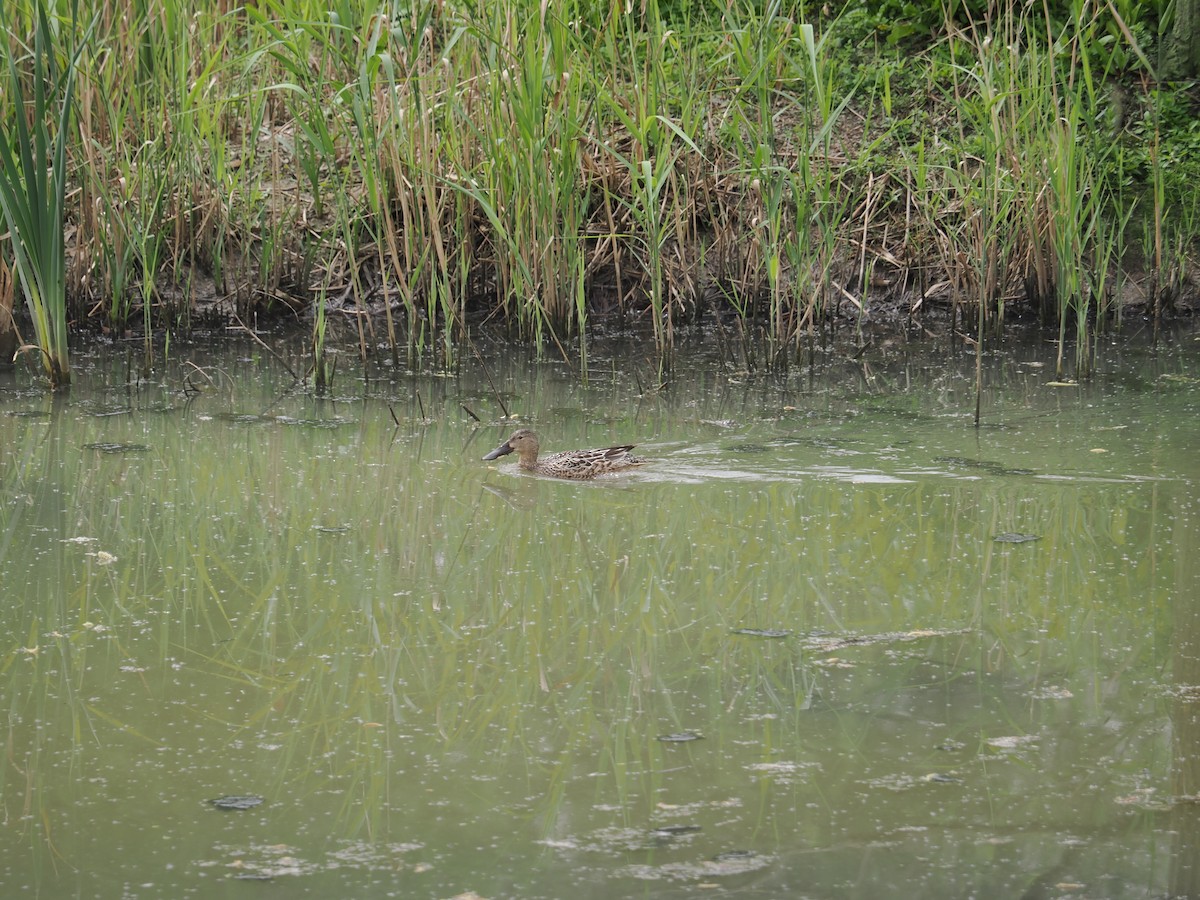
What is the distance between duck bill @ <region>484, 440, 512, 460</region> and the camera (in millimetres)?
5738

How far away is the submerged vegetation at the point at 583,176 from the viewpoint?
23.1 ft

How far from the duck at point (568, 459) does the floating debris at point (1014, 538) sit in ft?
4.97

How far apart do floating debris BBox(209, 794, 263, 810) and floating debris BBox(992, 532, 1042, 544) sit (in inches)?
101

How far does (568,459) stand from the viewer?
5.61 m

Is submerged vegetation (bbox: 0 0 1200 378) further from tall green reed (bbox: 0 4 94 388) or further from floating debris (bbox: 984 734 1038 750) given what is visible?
floating debris (bbox: 984 734 1038 750)

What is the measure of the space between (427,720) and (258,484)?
2325 mm

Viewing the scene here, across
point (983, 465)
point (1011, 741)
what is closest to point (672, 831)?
point (1011, 741)

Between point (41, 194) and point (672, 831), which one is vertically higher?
point (41, 194)

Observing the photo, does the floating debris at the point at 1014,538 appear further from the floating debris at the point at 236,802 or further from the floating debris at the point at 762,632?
the floating debris at the point at 236,802

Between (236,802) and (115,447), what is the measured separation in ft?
10.8

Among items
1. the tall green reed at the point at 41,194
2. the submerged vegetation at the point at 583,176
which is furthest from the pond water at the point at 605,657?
the submerged vegetation at the point at 583,176

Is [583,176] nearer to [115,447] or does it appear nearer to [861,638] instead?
[115,447]

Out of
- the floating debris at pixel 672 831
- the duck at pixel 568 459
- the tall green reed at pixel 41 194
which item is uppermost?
the tall green reed at pixel 41 194

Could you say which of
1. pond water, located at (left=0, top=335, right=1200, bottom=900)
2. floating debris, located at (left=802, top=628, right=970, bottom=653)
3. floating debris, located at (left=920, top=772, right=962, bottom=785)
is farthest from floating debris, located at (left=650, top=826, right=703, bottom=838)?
floating debris, located at (left=802, top=628, right=970, bottom=653)
